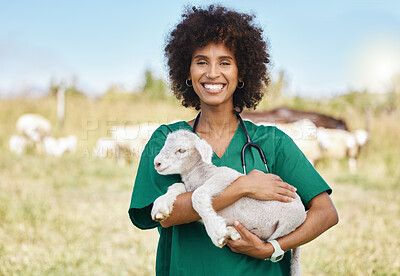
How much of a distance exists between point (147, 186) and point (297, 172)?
2.49 ft

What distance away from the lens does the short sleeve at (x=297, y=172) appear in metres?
1.98

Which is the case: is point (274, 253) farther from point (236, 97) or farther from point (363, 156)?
point (363, 156)

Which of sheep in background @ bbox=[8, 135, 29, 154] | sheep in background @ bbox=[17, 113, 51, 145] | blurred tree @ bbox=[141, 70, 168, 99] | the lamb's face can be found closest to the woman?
the lamb's face

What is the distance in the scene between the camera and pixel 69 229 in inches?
220

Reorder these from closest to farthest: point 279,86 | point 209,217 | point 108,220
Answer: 1. point 209,217
2. point 108,220
3. point 279,86

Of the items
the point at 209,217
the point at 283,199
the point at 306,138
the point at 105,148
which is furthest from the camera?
the point at 105,148

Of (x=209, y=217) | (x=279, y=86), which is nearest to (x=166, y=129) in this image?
(x=209, y=217)

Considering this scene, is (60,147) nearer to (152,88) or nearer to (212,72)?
(152,88)

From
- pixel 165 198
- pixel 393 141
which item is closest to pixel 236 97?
pixel 165 198

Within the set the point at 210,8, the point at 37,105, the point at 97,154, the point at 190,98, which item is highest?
the point at 210,8

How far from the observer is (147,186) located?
1.97 metres

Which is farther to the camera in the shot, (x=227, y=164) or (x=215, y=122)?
(x=215, y=122)

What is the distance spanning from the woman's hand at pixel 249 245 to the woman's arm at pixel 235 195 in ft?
0.39

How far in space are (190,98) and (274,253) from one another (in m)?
1.20
